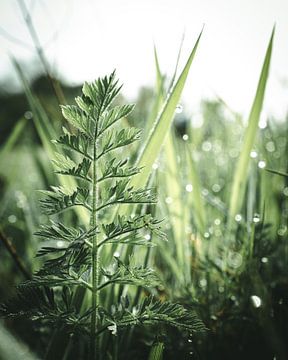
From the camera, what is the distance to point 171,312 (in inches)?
16.1

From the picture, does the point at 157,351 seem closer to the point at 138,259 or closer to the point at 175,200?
the point at 138,259

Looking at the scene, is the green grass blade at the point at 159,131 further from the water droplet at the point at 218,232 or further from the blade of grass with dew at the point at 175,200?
the water droplet at the point at 218,232

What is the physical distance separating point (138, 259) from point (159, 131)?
0.83ft

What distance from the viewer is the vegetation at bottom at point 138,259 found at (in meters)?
0.41

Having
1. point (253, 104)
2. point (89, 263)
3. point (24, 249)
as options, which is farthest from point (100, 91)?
point (24, 249)

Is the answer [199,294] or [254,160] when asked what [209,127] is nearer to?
[254,160]

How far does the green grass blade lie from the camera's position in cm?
55

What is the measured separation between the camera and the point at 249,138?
0.67 m

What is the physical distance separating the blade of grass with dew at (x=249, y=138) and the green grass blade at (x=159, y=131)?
16cm

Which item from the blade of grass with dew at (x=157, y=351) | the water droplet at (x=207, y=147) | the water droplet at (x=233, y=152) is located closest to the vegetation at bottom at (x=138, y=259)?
the blade of grass with dew at (x=157, y=351)

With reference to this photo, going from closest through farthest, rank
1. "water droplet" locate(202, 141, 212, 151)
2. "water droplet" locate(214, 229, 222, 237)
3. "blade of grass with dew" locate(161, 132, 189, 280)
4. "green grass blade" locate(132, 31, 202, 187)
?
"green grass blade" locate(132, 31, 202, 187), "blade of grass with dew" locate(161, 132, 189, 280), "water droplet" locate(214, 229, 222, 237), "water droplet" locate(202, 141, 212, 151)

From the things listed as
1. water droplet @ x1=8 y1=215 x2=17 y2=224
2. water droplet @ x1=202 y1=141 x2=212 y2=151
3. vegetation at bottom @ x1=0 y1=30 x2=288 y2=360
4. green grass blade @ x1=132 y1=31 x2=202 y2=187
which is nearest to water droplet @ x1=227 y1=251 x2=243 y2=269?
vegetation at bottom @ x1=0 y1=30 x2=288 y2=360

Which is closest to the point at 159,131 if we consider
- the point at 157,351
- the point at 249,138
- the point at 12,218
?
the point at 249,138

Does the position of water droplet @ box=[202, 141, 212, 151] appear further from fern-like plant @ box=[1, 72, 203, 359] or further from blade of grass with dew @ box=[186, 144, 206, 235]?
fern-like plant @ box=[1, 72, 203, 359]
